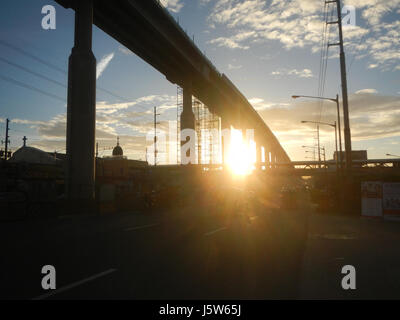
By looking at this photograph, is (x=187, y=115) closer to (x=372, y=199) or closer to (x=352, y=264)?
(x=372, y=199)

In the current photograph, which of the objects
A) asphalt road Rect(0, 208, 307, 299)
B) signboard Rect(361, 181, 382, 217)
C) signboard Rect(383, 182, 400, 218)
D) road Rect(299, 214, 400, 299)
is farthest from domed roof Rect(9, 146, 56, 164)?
road Rect(299, 214, 400, 299)

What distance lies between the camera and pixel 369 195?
2130 cm

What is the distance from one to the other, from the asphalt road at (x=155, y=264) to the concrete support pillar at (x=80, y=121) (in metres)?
15.4

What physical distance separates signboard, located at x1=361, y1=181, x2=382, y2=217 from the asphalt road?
9493 mm

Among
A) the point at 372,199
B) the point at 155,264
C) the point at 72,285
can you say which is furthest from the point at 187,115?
the point at 72,285

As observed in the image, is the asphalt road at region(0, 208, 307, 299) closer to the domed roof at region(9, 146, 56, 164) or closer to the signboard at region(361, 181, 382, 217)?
the signboard at region(361, 181, 382, 217)

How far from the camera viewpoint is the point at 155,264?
28.0 ft

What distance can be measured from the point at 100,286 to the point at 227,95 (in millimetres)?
62406

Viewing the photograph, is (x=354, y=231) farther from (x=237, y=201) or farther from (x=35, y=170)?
(x=35, y=170)

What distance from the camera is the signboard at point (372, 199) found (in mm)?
20938

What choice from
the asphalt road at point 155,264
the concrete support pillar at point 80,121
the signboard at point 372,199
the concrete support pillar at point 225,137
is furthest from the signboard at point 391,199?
the concrete support pillar at point 225,137

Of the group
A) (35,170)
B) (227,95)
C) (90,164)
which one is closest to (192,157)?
(227,95)

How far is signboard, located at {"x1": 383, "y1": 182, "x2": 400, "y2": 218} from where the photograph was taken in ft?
66.2

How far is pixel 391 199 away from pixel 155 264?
1709 centimetres
